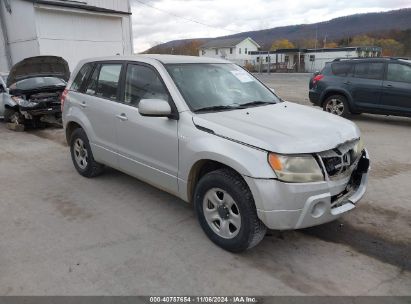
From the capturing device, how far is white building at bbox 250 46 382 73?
46625 mm

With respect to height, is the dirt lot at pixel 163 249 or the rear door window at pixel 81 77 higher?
the rear door window at pixel 81 77

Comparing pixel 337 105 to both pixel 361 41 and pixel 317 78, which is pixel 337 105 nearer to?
pixel 317 78

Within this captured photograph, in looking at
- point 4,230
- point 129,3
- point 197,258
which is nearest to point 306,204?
point 197,258

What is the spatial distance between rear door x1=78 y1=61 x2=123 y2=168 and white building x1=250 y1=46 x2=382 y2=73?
42114mm

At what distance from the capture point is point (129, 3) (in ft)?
64.8

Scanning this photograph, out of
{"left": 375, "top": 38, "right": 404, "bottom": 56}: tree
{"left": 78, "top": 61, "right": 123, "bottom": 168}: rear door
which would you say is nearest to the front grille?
{"left": 78, "top": 61, "right": 123, "bottom": 168}: rear door

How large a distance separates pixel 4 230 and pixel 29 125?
6.59 meters

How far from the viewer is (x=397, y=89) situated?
30.2ft

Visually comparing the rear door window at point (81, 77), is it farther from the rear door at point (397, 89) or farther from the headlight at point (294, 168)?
the rear door at point (397, 89)

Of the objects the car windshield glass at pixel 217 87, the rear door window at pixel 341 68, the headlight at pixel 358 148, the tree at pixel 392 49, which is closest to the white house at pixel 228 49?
the tree at pixel 392 49

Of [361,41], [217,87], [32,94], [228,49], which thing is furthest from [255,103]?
[361,41]

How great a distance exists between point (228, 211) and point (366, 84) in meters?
7.74

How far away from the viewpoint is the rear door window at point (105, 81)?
4.74 metres

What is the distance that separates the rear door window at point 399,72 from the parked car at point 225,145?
609 centimetres
